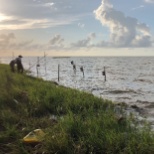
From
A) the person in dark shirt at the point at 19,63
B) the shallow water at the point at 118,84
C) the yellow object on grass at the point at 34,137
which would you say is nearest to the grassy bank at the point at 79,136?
the yellow object on grass at the point at 34,137

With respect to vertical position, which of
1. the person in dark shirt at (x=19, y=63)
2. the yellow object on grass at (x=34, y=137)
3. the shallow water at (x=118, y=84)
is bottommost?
the shallow water at (x=118, y=84)

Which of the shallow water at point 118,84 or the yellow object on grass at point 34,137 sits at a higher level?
the yellow object on grass at point 34,137

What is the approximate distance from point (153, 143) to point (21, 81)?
15.3 m

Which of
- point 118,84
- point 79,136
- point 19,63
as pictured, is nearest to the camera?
point 79,136

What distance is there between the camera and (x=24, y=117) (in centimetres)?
1132

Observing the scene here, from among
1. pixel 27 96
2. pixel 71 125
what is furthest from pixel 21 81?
pixel 71 125

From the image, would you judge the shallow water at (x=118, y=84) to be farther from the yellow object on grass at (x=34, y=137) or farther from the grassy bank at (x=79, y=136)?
the yellow object on grass at (x=34, y=137)

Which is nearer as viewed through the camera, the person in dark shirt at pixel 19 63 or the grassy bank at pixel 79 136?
the grassy bank at pixel 79 136

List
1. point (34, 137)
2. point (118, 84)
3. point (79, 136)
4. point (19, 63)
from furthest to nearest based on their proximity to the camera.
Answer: point (118, 84), point (19, 63), point (34, 137), point (79, 136)

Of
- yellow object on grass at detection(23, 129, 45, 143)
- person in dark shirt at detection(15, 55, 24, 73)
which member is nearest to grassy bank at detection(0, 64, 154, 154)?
yellow object on grass at detection(23, 129, 45, 143)

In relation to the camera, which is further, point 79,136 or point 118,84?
point 118,84

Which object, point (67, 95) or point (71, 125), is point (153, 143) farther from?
point (67, 95)

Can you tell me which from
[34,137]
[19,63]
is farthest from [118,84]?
[34,137]

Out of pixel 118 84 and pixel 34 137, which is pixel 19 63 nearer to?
pixel 118 84
